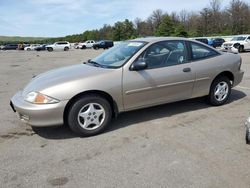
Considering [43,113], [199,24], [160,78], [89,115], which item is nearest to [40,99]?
[43,113]

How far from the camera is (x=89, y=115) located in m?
4.44

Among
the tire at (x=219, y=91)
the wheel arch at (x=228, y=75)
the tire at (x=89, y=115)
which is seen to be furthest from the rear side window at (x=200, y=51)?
the tire at (x=89, y=115)

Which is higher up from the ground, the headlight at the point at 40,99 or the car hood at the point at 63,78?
the car hood at the point at 63,78

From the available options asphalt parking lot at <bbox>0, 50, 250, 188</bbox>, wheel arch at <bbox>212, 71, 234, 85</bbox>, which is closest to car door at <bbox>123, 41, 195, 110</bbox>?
asphalt parking lot at <bbox>0, 50, 250, 188</bbox>

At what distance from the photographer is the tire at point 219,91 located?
572 cm

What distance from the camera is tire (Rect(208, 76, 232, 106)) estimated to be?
18.8ft

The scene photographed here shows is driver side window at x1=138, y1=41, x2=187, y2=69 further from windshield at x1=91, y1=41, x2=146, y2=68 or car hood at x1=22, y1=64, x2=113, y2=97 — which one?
car hood at x1=22, y1=64, x2=113, y2=97

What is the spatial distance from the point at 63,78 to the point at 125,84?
998 mm

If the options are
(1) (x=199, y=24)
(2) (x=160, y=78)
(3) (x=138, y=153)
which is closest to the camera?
(3) (x=138, y=153)

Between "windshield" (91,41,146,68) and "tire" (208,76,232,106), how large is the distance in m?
1.76

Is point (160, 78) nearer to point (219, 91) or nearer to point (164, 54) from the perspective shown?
point (164, 54)

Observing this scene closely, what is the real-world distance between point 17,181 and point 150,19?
310ft

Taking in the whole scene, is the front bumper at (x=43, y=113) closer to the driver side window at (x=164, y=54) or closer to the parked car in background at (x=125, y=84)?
the parked car in background at (x=125, y=84)

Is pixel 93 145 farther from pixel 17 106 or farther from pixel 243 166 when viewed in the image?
pixel 243 166
